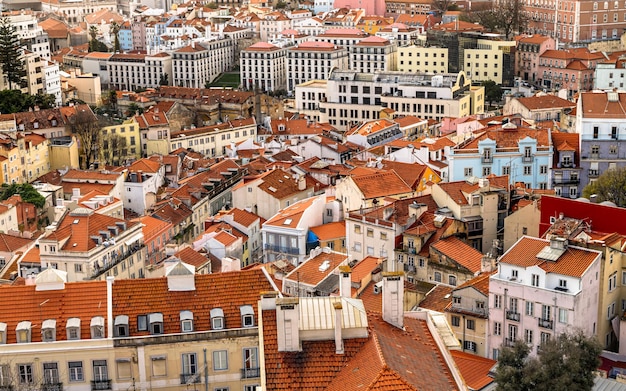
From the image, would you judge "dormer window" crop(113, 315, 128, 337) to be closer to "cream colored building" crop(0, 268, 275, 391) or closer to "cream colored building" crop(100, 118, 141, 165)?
"cream colored building" crop(0, 268, 275, 391)

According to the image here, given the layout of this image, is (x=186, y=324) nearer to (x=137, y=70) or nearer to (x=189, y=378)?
(x=189, y=378)

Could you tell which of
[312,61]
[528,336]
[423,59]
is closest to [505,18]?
[423,59]

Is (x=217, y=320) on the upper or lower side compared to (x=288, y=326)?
lower

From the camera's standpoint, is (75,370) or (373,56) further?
(373,56)

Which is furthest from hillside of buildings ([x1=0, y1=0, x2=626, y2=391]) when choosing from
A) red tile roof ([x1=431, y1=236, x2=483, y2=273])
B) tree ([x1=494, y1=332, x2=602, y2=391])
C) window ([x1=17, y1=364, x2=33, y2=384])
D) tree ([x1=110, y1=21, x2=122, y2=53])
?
tree ([x1=110, y1=21, x2=122, y2=53])

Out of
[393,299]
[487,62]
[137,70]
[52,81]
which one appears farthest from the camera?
[137,70]

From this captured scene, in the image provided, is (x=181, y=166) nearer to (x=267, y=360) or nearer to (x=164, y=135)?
(x=164, y=135)

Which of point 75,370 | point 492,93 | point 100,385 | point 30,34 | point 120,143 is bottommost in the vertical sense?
point 120,143
